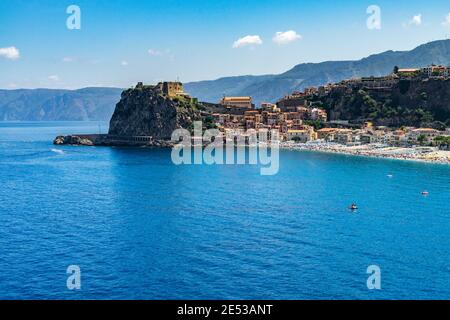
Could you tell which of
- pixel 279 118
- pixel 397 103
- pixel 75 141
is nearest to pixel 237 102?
pixel 279 118

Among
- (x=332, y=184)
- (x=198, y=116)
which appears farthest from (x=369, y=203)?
(x=198, y=116)

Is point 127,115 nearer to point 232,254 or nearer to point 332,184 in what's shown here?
point 332,184
